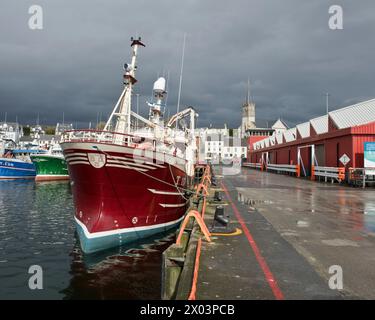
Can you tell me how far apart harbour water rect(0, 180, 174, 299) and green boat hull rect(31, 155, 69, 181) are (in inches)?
1411

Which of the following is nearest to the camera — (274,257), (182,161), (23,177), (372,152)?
(274,257)

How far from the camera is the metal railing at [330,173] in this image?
29414mm

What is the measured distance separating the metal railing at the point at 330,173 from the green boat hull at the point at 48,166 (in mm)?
39051

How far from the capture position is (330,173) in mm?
31547

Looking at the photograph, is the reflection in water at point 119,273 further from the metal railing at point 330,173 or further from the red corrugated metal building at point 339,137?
the red corrugated metal building at point 339,137

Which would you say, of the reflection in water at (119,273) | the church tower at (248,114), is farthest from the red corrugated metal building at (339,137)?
the church tower at (248,114)

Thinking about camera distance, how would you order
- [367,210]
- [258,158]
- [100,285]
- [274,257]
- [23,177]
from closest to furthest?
[274,257] < [100,285] < [367,210] < [23,177] < [258,158]

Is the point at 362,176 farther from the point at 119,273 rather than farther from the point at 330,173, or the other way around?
the point at 119,273

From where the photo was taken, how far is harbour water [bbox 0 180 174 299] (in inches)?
314

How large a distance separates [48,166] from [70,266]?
44.2 m

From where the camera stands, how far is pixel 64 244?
12555 mm
